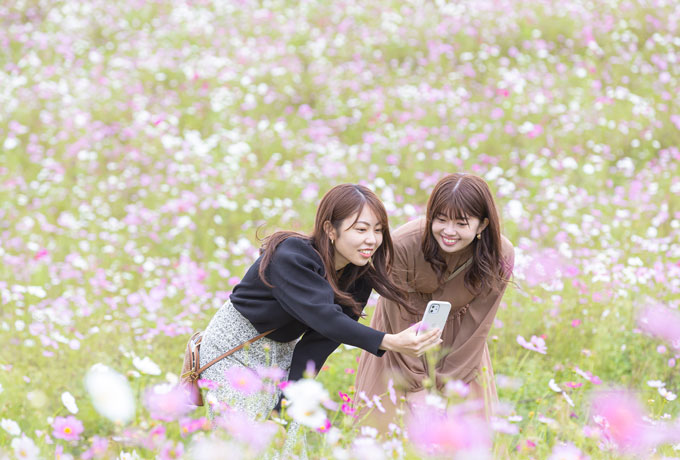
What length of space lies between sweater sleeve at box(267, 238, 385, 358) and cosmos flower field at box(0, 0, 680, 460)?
0.23 meters

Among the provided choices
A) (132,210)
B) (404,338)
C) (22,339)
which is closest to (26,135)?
(132,210)

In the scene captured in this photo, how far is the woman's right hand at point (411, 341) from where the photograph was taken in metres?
1.88

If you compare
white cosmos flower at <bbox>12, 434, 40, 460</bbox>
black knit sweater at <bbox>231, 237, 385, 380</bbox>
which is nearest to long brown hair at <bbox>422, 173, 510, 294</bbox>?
black knit sweater at <bbox>231, 237, 385, 380</bbox>

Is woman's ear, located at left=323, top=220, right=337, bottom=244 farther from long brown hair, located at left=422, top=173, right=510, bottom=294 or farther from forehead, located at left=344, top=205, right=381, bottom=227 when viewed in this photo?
long brown hair, located at left=422, top=173, right=510, bottom=294

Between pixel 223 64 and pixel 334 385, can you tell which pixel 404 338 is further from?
pixel 223 64

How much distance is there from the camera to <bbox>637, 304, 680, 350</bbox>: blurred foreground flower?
9.61 ft

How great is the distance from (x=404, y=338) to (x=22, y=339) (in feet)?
7.42

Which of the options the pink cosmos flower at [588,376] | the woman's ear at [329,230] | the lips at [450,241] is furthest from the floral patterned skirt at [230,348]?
the pink cosmos flower at [588,376]

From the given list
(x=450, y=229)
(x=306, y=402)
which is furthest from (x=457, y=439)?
(x=450, y=229)

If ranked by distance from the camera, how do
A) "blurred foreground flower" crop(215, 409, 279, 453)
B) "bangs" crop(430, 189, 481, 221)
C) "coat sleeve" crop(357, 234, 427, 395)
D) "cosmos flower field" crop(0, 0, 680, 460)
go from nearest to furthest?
"blurred foreground flower" crop(215, 409, 279, 453) → "cosmos flower field" crop(0, 0, 680, 460) → "bangs" crop(430, 189, 481, 221) → "coat sleeve" crop(357, 234, 427, 395)

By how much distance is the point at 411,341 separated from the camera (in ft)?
6.18

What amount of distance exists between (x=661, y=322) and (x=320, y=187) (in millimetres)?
2630

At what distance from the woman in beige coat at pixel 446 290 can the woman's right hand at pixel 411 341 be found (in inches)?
20.6

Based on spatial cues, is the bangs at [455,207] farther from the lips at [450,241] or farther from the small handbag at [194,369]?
the small handbag at [194,369]
